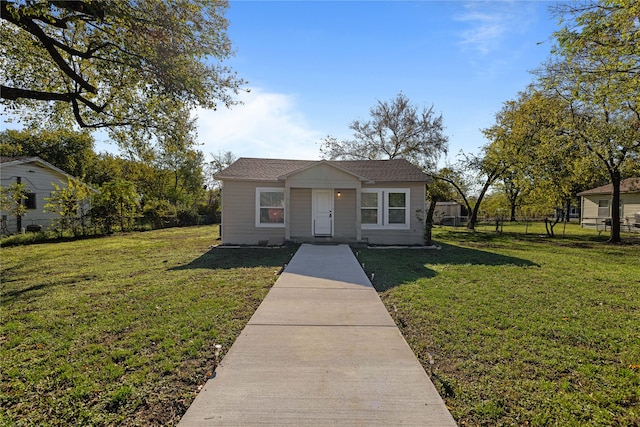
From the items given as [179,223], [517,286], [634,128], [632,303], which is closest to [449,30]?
→ [517,286]

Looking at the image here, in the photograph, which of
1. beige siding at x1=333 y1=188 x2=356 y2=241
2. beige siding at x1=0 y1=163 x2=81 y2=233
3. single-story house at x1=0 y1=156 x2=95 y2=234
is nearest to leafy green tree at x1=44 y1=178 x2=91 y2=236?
beige siding at x1=0 y1=163 x2=81 y2=233

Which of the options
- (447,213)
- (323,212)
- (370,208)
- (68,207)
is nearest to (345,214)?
(323,212)

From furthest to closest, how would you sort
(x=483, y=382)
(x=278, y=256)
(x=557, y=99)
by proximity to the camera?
(x=557, y=99), (x=278, y=256), (x=483, y=382)

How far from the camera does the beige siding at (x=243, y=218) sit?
12445 millimetres

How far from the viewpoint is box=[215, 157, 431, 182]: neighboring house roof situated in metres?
12.3

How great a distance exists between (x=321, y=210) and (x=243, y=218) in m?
3.14

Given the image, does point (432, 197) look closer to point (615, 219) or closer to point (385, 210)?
point (385, 210)

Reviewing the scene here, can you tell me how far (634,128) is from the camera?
505 inches

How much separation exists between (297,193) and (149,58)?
654cm

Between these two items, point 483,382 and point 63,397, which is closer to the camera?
point 63,397

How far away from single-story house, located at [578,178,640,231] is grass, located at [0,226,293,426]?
943 inches

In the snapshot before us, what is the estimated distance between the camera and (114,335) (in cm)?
390

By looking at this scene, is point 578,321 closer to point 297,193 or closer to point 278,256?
point 278,256

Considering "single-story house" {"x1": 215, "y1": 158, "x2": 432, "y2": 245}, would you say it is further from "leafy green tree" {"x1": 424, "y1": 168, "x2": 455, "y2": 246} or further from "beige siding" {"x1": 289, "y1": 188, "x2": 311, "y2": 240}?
"leafy green tree" {"x1": 424, "y1": 168, "x2": 455, "y2": 246}
